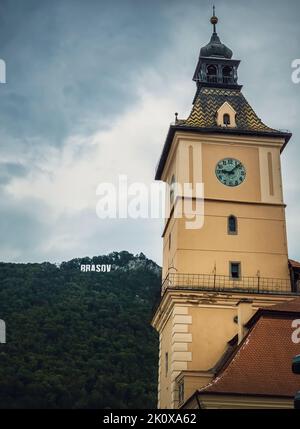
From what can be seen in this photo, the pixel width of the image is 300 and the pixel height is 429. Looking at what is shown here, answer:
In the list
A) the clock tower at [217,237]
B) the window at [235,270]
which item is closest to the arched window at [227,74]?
the clock tower at [217,237]

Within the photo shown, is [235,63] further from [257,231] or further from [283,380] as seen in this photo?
[283,380]

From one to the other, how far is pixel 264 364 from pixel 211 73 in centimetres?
1717

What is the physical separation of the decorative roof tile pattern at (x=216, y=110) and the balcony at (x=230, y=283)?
6.74 meters

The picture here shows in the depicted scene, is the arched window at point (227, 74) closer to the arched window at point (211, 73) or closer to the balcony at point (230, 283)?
the arched window at point (211, 73)

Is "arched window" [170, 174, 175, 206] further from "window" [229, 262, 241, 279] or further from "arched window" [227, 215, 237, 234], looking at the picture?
"window" [229, 262, 241, 279]

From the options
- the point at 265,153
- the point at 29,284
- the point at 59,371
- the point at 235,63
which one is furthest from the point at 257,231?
the point at 29,284

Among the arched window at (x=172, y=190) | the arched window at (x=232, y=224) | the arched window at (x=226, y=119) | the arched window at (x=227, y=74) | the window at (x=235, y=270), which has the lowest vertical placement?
the window at (x=235, y=270)

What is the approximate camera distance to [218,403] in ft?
72.7

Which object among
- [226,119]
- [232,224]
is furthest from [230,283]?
[226,119]

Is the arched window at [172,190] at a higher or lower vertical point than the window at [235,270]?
higher

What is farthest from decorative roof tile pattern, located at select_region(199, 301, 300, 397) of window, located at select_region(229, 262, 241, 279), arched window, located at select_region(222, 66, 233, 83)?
arched window, located at select_region(222, 66, 233, 83)

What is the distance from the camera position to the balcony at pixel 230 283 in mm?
29594

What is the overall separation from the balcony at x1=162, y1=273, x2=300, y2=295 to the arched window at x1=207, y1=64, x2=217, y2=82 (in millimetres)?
10555
